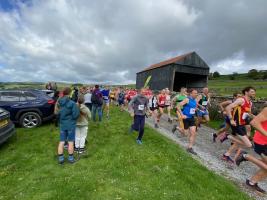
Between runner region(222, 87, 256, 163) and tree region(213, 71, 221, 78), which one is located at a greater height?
tree region(213, 71, 221, 78)

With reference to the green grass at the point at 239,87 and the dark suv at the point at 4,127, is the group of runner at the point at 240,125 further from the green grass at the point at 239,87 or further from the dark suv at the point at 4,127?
the green grass at the point at 239,87

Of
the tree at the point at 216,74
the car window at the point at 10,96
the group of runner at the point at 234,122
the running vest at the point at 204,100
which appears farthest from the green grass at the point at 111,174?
the tree at the point at 216,74

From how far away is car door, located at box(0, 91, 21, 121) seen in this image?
952cm

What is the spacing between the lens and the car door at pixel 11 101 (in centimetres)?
952

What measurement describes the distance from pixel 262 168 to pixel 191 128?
261 centimetres

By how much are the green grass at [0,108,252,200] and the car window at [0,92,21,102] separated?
105 inches

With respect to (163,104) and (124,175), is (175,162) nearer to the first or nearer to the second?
(124,175)

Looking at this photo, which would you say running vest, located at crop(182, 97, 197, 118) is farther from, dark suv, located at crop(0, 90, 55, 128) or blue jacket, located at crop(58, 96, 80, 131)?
dark suv, located at crop(0, 90, 55, 128)

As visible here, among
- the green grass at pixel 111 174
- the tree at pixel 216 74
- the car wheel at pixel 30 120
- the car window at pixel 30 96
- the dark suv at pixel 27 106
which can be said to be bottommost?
the green grass at pixel 111 174

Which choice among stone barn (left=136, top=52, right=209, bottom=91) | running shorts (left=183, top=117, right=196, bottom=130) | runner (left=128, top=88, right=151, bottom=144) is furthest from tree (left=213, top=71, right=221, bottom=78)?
runner (left=128, top=88, right=151, bottom=144)

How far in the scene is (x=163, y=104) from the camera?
37.7 feet

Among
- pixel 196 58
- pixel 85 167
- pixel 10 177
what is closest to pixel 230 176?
pixel 85 167

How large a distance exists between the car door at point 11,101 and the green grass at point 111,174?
6.88 feet

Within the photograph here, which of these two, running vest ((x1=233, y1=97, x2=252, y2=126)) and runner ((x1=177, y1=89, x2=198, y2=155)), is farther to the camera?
runner ((x1=177, y1=89, x2=198, y2=155))
